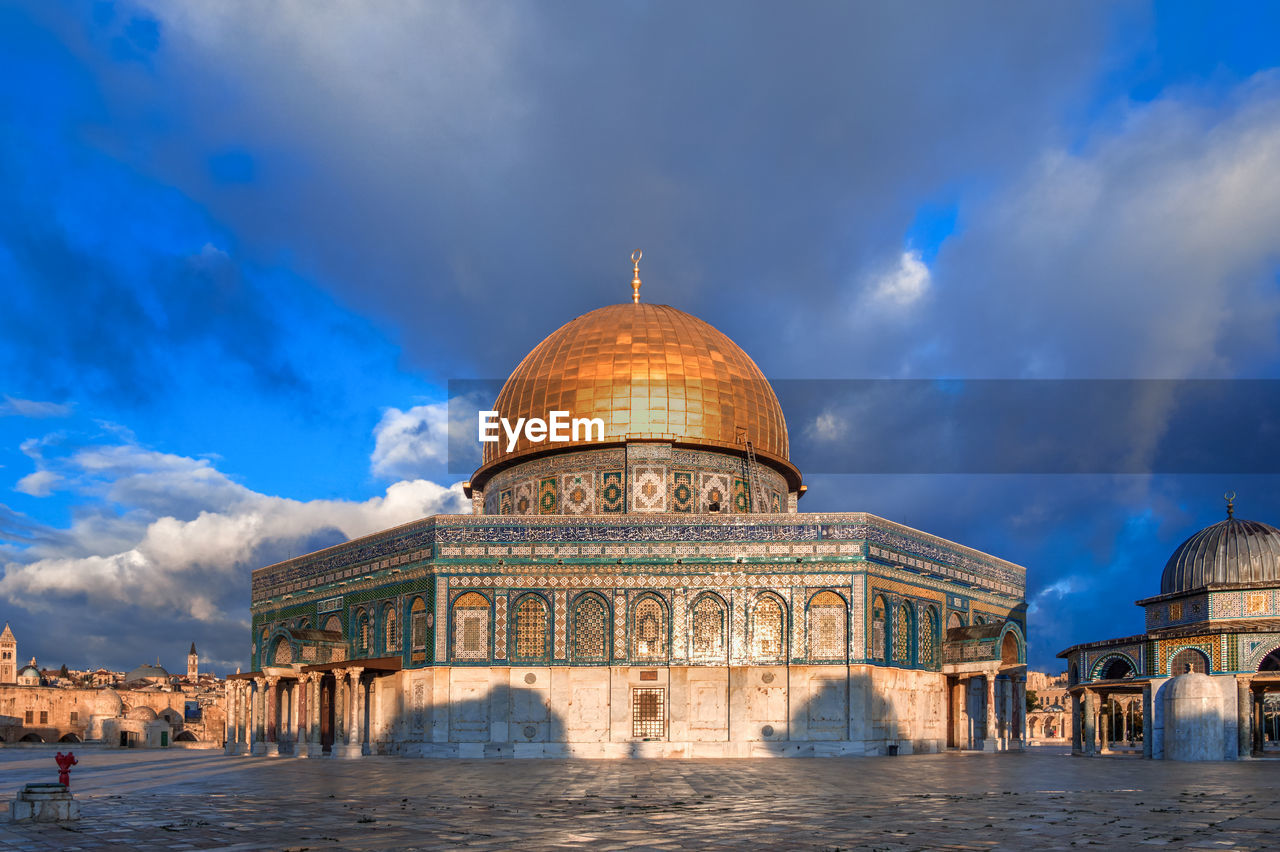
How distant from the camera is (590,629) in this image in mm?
33500

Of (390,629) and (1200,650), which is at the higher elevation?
(390,629)

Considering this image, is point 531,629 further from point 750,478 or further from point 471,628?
point 750,478

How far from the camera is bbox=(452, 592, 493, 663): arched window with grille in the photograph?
109 ft

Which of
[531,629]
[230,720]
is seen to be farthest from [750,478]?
[230,720]

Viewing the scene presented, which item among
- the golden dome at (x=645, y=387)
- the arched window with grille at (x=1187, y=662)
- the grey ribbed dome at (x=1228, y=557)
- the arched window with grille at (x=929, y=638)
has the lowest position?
the arched window with grille at (x=1187, y=662)

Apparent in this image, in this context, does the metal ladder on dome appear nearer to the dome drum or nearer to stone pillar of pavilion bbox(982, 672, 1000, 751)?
the dome drum

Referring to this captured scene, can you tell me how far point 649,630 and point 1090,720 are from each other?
14.4 metres

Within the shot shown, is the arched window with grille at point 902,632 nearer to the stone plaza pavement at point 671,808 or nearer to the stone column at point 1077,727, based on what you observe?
the stone column at point 1077,727

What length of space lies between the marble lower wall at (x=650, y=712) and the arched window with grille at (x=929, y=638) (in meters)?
2.95

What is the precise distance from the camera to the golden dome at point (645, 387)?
3862cm

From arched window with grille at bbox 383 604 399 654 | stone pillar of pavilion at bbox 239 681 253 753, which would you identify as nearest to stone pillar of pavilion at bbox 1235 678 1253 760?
arched window with grille at bbox 383 604 399 654

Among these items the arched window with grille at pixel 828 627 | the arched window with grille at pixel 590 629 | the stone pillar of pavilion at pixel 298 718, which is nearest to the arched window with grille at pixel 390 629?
the stone pillar of pavilion at pixel 298 718

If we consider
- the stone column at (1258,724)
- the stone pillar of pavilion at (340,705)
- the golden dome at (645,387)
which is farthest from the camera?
the golden dome at (645,387)

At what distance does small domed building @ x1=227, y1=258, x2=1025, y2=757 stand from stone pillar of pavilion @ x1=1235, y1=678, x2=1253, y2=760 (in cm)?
649
